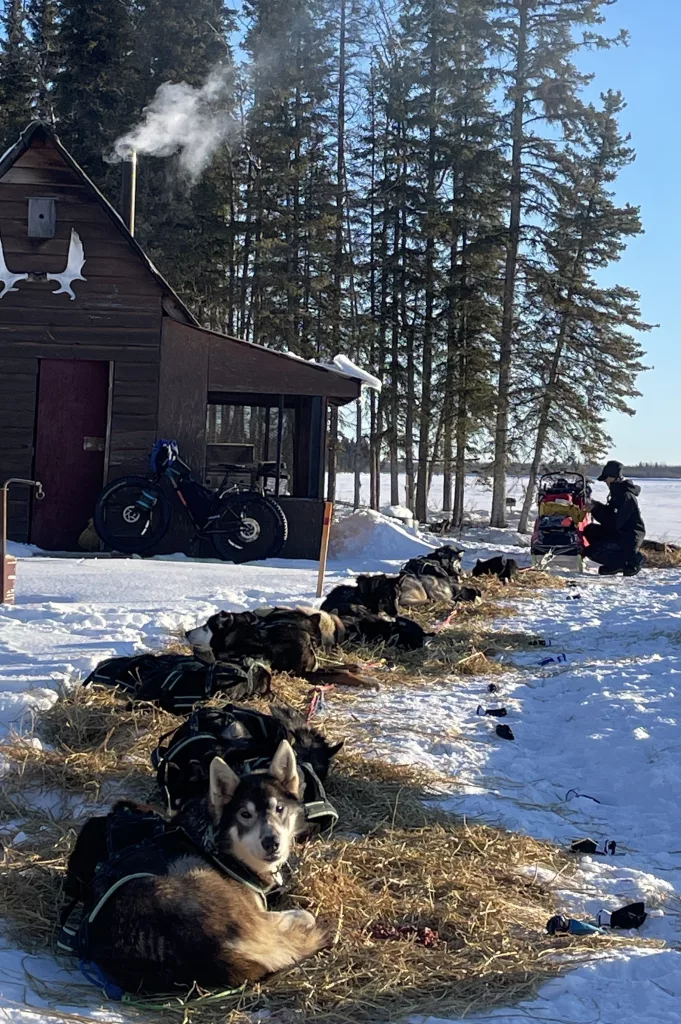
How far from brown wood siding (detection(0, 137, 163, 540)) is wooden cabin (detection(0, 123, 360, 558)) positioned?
0.05ft

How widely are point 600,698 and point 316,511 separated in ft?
26.0

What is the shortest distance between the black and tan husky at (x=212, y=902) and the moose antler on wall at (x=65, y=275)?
11570 millimetres

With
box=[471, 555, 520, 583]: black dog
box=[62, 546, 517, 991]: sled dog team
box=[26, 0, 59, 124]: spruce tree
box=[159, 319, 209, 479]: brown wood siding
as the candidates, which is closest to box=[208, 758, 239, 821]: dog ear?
box=[62, 546, 517, 991]: sled dog team

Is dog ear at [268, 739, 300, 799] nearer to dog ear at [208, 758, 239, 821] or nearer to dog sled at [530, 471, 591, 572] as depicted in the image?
dog ear at [208, 758, 239, 821]

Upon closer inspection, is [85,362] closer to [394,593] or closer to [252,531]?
[252,531]

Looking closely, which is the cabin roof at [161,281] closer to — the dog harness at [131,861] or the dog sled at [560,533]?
the dog sled at [560,533]

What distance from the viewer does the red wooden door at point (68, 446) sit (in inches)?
552

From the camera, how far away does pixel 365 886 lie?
3.64 m

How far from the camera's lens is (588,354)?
27016 mm

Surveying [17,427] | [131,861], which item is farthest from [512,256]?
[131,861]

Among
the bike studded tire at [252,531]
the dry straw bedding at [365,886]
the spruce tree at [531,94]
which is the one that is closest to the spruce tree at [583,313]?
the spruce tree at [531,94]

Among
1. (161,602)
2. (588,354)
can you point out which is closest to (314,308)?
(588,354)

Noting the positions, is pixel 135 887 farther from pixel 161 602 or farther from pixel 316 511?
pixel 316 511

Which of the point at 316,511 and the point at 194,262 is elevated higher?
the point at 194,262
